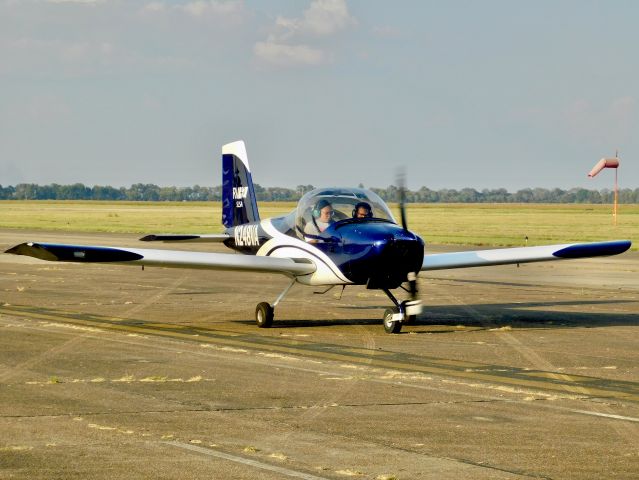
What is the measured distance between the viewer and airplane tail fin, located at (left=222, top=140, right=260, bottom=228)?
23.9 m

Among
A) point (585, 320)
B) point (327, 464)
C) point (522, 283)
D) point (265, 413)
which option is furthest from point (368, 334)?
point (522, 283)

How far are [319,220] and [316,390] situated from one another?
7.17 m

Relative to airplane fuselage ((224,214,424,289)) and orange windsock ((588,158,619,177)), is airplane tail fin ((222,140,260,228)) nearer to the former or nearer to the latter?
airplane fuselage ((224,214,424,289))

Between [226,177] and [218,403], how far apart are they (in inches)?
534

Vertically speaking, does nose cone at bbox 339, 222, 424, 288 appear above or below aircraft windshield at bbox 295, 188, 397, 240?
below

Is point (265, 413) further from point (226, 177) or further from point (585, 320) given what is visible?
point (226, 177)

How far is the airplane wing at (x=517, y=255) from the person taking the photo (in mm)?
20766

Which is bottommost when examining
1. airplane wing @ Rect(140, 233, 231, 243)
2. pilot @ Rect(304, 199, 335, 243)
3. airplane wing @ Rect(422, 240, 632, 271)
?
airplane wing @ Rect(422, 240, 632, 271)

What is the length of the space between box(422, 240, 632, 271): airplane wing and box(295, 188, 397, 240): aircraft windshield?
6.59ft

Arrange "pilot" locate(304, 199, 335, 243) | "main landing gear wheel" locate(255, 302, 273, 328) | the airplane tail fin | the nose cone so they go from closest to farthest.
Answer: the nose cone < "pilot" locate(304, 199, 335, 243) < "main landing gear wheel" locate(255, 302, 273, 328) < the airplane tail fin

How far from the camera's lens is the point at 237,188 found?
2414 centimetres

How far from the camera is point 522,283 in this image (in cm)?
3067

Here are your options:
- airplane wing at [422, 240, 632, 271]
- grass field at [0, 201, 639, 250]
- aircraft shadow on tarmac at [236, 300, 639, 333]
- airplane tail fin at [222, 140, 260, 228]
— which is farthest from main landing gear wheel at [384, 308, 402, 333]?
grass field at [0, 201, 639, 250]

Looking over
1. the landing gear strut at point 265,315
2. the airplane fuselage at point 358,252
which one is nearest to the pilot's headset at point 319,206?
the airplane fuselage at point 358,252
